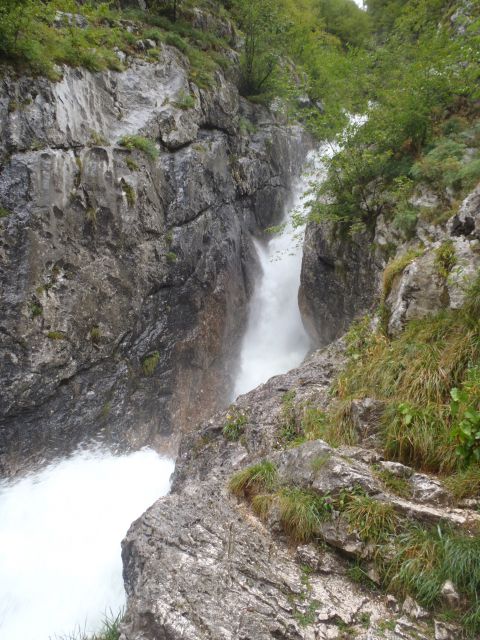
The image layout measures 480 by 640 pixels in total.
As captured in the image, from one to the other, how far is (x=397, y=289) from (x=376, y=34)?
982 inches

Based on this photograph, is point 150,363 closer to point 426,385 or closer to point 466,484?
point 426,385

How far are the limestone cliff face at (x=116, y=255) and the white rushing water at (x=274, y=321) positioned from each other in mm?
753

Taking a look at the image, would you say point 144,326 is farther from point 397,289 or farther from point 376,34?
point 376,34

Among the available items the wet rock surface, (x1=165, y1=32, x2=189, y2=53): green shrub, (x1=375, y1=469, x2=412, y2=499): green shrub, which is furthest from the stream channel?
(x1=165, y1=32, x2=189, y2=53): green shrub

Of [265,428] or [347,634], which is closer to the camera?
[347,634]

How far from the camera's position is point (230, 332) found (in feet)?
42.9

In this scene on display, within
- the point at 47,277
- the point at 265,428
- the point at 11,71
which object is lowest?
the point at 265,428

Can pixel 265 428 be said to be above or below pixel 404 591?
below

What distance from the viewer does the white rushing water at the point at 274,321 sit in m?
12.9

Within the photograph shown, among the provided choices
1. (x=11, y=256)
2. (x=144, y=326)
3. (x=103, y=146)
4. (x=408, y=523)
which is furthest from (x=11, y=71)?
(x=408, y=523)

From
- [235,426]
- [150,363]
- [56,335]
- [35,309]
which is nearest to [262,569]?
[235,426]

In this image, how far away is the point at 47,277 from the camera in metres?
8.55

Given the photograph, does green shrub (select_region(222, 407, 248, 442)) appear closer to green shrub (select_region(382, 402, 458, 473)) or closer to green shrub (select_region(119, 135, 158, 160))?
green shrub (select_region(382, 402, 458, 473))

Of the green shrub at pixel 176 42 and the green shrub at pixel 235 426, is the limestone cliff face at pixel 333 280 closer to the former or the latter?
the green shrub at pixel 235 426
